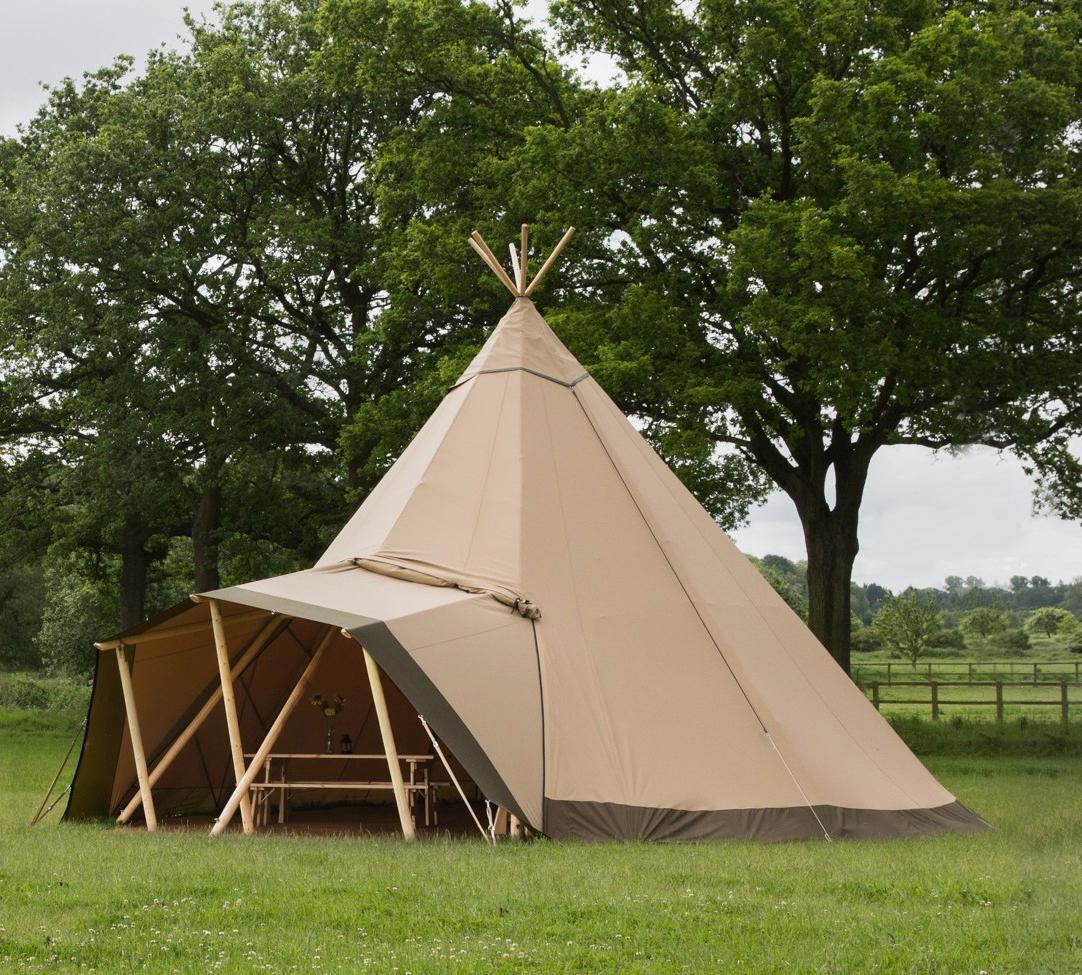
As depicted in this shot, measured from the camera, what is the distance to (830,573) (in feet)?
67.2

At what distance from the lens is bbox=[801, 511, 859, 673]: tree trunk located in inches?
800

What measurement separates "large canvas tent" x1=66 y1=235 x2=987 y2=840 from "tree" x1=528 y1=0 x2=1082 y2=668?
619 cm

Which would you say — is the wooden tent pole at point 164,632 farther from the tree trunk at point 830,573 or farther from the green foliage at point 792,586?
the green foliage at point 792,586

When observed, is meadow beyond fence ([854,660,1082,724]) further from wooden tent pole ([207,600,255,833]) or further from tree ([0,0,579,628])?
wooden tent pole ([207,600,255,833])

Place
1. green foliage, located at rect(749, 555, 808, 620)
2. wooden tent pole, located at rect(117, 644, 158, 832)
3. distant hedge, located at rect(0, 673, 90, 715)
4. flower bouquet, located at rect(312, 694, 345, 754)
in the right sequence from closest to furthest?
wooden tent pole, located at rect(117, 644, 158, 832) < flower bouquet, located at rect(312, 694, 345, 754) < distant hedge, located at rect(0, 673, 90, 715) < green foliage, located at rect(749, 555, 808, 620)

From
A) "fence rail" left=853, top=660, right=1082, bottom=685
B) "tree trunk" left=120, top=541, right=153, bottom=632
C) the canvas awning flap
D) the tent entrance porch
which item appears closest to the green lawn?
the canvas awning flap

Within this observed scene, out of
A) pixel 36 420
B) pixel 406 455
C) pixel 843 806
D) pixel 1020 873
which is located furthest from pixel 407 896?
pixel 36 420

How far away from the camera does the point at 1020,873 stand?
25.5ft

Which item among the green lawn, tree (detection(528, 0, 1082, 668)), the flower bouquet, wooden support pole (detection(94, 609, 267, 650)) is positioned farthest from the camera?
tree (detection(528, 0, 1082, 668))

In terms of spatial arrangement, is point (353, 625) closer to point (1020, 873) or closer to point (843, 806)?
point (843, 806)

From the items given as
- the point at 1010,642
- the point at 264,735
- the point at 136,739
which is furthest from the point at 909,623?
the point at 136,739

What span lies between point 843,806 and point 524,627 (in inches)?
107

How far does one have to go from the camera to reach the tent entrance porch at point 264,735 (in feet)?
35.8

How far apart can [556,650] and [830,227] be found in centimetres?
891
